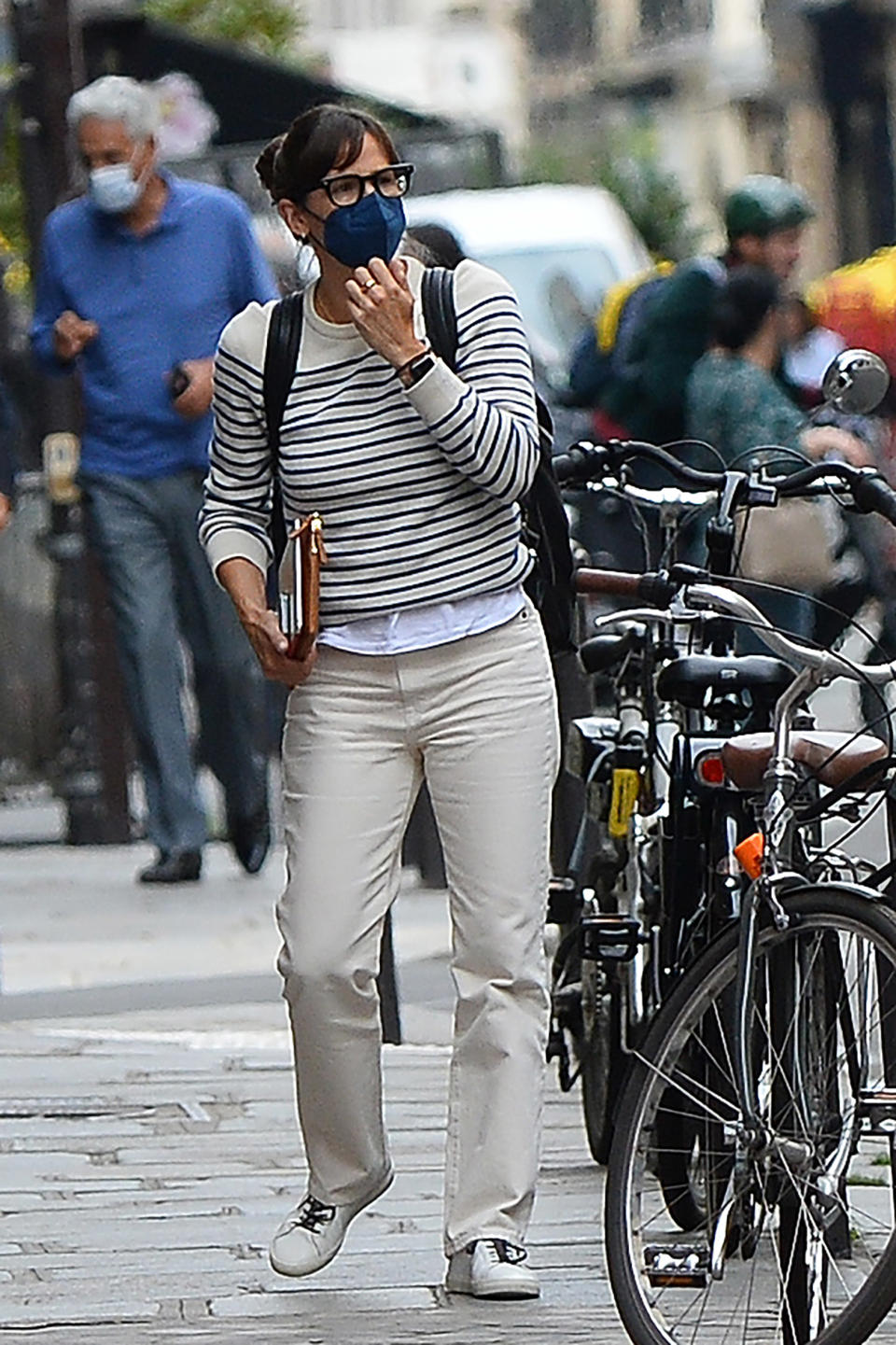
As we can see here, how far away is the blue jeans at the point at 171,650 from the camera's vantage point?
10.2m

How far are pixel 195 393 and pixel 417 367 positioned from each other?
15.9 ft

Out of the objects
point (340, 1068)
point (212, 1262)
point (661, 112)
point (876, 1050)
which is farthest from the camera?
point (661, 112)

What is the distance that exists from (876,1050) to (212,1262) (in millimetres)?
1532

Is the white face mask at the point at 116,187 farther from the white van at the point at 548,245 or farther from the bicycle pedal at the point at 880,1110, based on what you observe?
the white van at the point at 548,245

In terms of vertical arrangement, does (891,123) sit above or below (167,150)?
below

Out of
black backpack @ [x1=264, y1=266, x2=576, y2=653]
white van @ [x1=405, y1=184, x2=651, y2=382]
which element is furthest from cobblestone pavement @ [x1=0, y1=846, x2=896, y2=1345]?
white van @ [x1=405, y1=184, x2=651, y2=382]

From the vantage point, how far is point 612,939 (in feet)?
19.2

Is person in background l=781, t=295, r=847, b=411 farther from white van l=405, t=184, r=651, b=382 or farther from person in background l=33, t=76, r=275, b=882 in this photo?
white van l=405, t=184, r=651, b=382

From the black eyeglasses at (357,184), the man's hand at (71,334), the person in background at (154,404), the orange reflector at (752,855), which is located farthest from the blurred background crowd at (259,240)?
the orange reflector at (752,855)

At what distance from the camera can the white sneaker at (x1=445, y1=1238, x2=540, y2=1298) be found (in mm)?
5258

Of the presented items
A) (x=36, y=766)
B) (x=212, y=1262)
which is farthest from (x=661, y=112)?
(x=212, y=1262)

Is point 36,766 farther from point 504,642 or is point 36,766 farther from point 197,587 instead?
point 504,642

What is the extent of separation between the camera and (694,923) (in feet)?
18.1

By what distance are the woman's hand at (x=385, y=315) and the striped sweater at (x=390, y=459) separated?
0.11 metres
